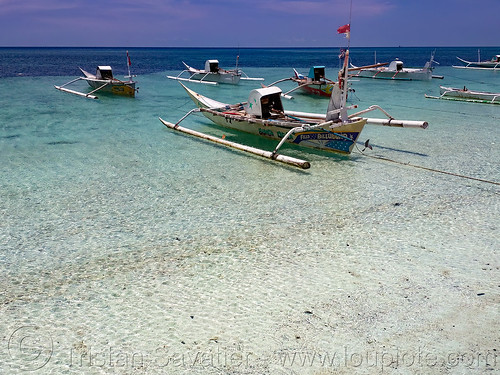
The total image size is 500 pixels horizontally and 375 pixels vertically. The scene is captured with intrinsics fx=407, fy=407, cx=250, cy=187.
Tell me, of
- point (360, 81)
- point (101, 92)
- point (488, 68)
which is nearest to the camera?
point (101, 92)

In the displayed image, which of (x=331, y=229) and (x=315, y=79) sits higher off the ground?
(x=315, y=79)

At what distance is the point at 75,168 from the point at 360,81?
31947 millimetres

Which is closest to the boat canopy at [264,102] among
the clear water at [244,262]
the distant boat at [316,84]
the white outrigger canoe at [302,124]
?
the white outrigger canoe at [302,124]

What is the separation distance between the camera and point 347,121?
10555 mm

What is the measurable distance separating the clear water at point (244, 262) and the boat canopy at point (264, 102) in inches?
56.8

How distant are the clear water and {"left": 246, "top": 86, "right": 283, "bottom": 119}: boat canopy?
1443 millimetres

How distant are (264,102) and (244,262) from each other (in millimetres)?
7169

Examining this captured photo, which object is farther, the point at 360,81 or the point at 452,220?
the point at 360,81

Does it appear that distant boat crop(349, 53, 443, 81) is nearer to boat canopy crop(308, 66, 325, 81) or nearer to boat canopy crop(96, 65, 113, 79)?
boat canopy crop(308, 66, 325, 81)

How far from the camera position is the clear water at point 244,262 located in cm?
401

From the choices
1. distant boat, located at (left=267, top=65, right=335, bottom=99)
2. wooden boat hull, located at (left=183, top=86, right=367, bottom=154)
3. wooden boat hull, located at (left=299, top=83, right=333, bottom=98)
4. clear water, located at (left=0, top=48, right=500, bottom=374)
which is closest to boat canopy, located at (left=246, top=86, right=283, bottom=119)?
wooden boat hull, located at (left=183, top=86, right=367, bottom=154)

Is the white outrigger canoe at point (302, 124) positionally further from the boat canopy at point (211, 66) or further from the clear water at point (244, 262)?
the boat canopy at point (211, 66)

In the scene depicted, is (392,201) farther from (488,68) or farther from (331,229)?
(488,68)

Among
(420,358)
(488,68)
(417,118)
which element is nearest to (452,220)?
(420,358)
